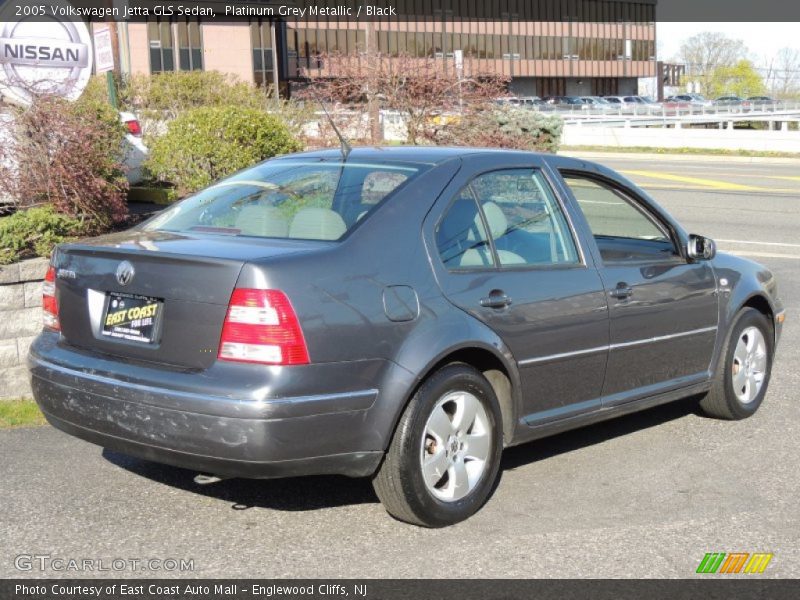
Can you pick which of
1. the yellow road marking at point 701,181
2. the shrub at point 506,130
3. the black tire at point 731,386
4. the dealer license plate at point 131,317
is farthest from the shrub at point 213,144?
the yellow road marking at point 701,181

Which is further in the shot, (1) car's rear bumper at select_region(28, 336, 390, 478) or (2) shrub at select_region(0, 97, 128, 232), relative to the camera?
(2) shrub at select_region(0, 97, 128, 232)

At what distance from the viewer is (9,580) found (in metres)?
4.27

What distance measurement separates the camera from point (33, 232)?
7.58m

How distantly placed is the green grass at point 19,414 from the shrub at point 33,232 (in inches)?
36.3

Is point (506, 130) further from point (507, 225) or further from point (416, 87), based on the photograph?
point (507, 225)

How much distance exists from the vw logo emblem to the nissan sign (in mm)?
5041

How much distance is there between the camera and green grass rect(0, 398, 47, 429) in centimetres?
666

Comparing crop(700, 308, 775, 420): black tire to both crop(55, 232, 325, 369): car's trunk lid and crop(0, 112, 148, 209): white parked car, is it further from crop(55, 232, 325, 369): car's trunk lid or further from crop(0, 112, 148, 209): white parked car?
crop(0, 112, 148, 209): white parked car

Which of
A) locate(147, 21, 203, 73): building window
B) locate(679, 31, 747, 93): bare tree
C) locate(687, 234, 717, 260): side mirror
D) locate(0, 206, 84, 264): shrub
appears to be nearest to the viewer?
locate(687, 234, 717, 260): side mirror

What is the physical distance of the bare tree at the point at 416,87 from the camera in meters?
13.3

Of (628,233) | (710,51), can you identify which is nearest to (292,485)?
(628,233)

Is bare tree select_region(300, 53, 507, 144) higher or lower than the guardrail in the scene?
lower

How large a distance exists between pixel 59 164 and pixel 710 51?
5896 inches

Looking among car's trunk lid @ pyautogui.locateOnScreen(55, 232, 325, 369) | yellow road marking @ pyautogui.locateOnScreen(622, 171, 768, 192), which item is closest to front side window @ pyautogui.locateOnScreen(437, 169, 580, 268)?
car's trunk lid @ pyautogui.locateOnScreen(55, 232, 325, 369)
